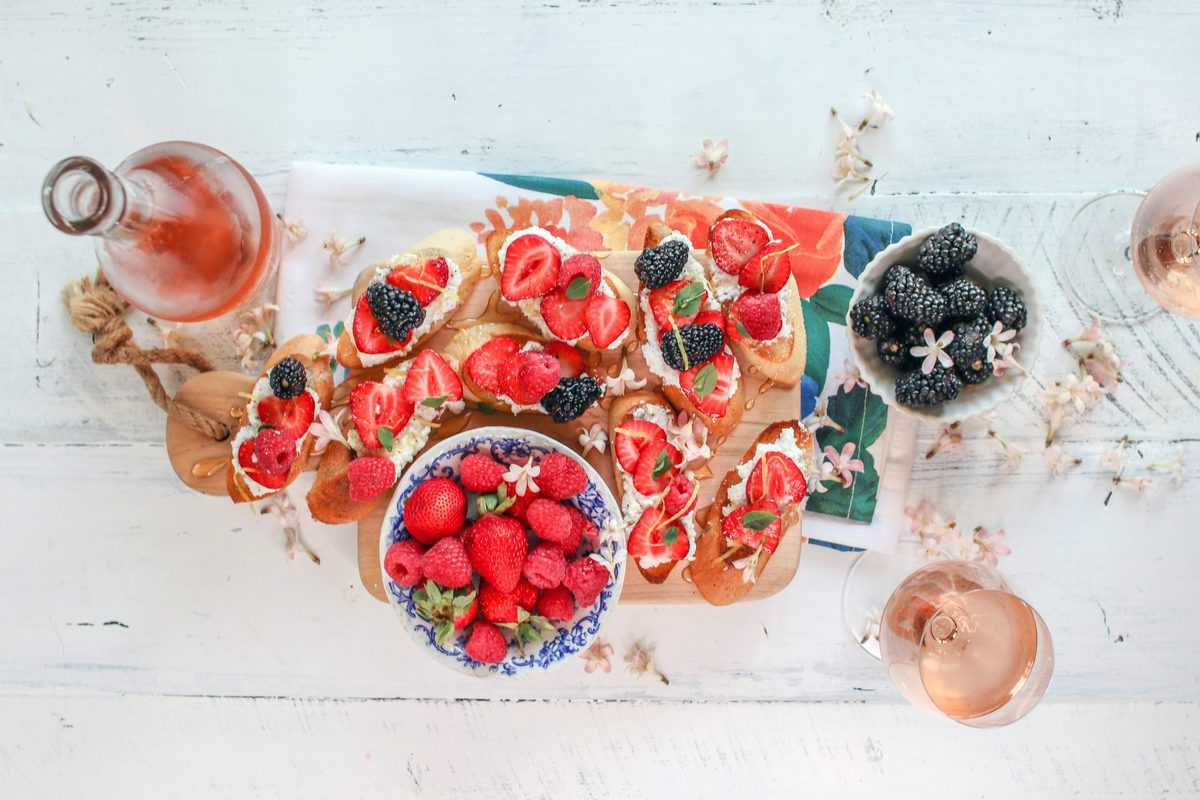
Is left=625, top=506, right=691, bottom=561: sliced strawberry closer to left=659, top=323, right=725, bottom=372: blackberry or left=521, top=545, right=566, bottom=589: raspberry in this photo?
left=521, top=545, right=566, bottom=589: raspberry

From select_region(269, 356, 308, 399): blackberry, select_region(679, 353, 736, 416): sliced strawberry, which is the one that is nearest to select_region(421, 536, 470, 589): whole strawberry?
select_region(269, 356, 308, 399): blackberry

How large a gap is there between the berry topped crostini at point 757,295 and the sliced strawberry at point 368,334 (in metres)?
0.52

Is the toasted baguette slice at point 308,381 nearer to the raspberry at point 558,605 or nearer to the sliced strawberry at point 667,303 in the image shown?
the raspberry at point 558,605

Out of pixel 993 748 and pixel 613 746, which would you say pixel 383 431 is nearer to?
pixel 613 746

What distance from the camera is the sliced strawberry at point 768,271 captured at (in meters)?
1.48

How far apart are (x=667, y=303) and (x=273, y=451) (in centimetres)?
67

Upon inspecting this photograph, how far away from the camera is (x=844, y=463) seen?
1.67 metres

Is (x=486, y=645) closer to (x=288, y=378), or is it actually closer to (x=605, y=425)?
(x=605, y=425)

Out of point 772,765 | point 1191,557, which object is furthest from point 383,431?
point 1191,557

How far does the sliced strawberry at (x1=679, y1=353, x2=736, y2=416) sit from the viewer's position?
4.90 feet

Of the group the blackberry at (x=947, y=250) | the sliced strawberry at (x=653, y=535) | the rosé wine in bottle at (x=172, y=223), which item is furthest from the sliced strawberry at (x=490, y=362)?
the blackberry at (x=947, y=250)

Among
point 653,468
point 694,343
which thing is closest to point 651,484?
point 653,468

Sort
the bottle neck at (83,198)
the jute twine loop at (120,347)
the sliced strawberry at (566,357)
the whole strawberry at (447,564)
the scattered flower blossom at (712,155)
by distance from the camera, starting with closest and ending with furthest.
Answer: the bottle neck at (83,198) < the whole strawberry at (447,564) < the sliced strawberry at (566,357) < the jute twine loop at (120,347) < the scattered flower blossom at (712,155)

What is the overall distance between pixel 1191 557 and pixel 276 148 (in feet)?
6.33
